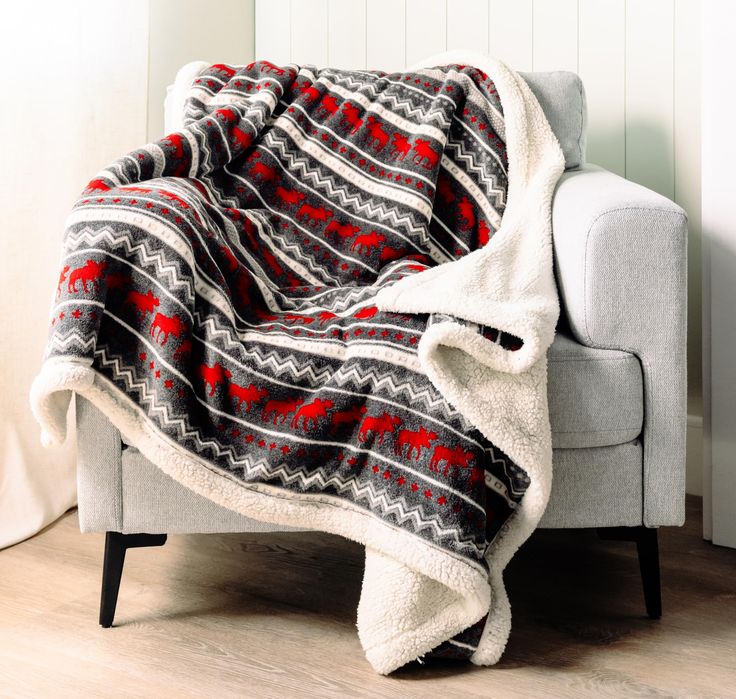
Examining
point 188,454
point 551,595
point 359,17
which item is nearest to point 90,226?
point 188,454

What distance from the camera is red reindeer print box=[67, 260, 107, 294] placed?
45.2 inches

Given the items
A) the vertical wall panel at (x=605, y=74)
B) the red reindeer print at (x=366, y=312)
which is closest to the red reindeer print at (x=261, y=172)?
the red reindeer print at (x=366, y=312)

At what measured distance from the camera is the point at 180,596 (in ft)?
4.54

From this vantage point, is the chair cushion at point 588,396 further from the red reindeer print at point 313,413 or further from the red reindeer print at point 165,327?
the red reindeer print at point 165,327

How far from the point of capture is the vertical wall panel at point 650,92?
185cm

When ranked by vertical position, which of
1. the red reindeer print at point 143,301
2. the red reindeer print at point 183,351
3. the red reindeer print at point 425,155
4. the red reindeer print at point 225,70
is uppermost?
the red reindeer print at point 225,70

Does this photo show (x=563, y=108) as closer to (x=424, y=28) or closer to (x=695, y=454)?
(x=424, y=28)

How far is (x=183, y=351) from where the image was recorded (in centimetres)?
116

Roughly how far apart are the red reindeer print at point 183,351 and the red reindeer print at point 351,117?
2.26ft

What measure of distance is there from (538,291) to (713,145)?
600 mm

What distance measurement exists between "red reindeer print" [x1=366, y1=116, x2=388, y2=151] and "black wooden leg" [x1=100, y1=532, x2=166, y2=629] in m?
0.84

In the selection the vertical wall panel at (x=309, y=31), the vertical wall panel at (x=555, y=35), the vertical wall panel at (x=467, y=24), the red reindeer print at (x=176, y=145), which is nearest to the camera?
the red reindeer print at (x=176, y=145)

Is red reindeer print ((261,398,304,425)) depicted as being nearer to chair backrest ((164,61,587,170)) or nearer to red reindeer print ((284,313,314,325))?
red reindeer print ((284,313,314,325))

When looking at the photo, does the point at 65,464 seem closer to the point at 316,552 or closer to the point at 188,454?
the point at 316,552
